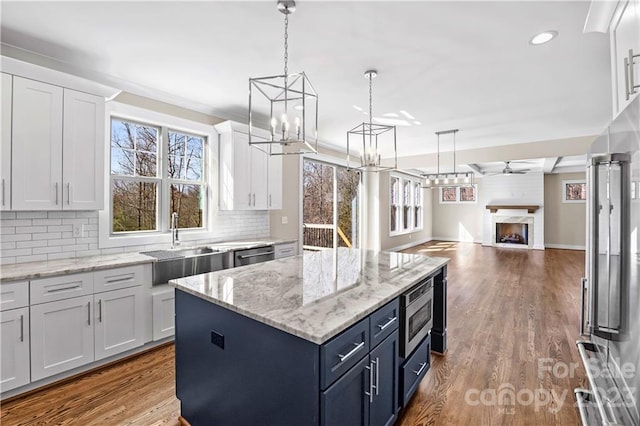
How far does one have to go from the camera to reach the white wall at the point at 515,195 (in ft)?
32.3

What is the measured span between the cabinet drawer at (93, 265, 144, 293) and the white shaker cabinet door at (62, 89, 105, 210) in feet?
2.07

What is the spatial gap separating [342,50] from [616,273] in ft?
7.65

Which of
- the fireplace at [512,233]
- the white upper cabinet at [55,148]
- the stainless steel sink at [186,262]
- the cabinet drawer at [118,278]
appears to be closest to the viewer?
the white upper cabinet at [55,148]

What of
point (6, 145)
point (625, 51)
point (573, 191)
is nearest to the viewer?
point (625, 51)

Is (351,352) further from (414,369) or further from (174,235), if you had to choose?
(174,235)

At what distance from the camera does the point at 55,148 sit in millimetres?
2514

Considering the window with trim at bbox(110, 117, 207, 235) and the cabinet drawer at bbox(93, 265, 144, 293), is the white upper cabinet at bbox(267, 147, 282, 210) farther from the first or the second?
the cabinet drawer at bbox(93, 265, 144, 293)

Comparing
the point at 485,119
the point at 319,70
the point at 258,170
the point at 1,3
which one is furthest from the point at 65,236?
the point at 485,119

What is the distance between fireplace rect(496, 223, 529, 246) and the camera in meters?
10.1

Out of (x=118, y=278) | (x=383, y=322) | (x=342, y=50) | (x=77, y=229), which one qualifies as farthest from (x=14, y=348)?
(x=342, y=50)

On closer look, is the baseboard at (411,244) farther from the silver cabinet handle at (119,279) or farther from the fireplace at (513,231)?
the silver cabinet handle at (119,279)

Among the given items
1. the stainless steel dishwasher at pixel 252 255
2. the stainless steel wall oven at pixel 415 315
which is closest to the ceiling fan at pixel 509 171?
the stainless steel dishwasher at pixel 252 255

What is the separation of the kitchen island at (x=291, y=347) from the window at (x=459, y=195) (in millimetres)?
10396

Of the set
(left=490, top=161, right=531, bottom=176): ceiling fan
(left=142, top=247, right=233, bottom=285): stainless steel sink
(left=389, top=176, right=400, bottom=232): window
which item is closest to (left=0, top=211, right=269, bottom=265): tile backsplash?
(left=142, top=247, right=233, bottom=285): stainless steel sink
